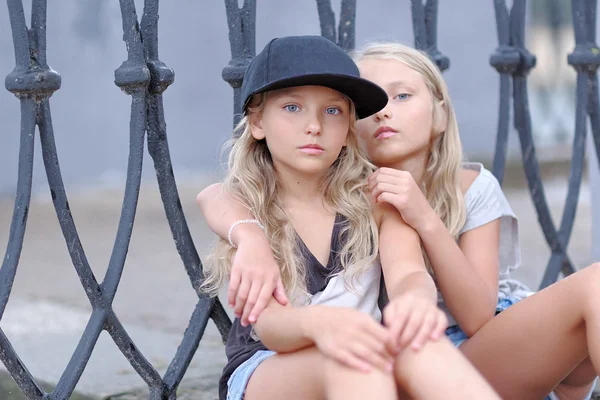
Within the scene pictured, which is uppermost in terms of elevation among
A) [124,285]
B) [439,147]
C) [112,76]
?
[112,76]

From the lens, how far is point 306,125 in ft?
6.17

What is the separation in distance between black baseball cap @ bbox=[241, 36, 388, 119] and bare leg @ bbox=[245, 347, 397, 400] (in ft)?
1.82

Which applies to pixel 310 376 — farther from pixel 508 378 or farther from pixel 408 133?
pixel 408 133

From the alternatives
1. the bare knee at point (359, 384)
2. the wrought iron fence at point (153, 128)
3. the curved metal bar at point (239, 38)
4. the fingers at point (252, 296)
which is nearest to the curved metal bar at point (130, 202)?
the wrought iron fence at point (153, 128)

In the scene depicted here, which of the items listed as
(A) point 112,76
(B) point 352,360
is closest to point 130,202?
(B) point 352,360

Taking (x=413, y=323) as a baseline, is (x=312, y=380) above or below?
below

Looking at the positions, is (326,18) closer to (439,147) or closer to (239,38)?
(239,38)

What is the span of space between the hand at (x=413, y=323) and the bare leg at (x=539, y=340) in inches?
13.7

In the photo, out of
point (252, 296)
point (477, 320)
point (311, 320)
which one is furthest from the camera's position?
point (477, 320)

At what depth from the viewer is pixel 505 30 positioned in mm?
2512

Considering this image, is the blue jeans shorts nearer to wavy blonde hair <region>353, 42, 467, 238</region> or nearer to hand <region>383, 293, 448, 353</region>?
wavy blonde hair <region>353, 42, 467, 238</region>

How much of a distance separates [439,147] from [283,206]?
1.46ft

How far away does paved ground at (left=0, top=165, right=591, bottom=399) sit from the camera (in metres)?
2.79

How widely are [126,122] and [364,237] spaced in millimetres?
3992
